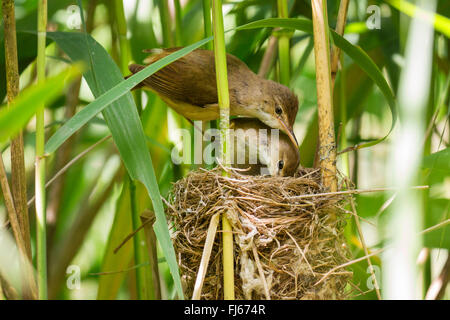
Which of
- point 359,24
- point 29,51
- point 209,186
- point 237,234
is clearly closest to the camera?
point 237,234

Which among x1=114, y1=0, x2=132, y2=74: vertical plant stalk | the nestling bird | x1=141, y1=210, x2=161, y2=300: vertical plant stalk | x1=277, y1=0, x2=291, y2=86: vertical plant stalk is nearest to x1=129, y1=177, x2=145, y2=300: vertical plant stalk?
x1=141, y1=210, x2=161, y2=300: vertical plant stalk

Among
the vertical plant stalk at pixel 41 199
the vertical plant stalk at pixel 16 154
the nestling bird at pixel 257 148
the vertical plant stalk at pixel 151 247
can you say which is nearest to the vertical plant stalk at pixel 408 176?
the vertical plant stalk at pixel 41 199

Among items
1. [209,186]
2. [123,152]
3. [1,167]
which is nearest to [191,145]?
[209,186]

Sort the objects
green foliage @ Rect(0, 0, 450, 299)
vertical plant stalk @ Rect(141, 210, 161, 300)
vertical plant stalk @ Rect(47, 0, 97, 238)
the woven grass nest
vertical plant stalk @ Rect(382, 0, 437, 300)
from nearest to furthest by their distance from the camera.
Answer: vertical plant stalk @ Rect(382, 0, 437, 300)
the woven grass nest
vertical plant stalk @ Rect(141, 210, 161, 300)
green foliage @ Rect(0, 0, 450, 299)
vertical plant stalk @ Rect(47, 0, 97, 238)

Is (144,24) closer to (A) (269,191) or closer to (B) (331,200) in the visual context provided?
(A) (269,191)

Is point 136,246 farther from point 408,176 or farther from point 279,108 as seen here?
point 408,176

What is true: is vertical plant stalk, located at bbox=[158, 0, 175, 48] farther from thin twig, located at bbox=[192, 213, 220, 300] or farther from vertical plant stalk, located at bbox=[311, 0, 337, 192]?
thin twig, located at bbox=[192, 213, 220, 300]

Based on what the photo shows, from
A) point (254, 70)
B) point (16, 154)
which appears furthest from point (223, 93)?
point (254, 70)
